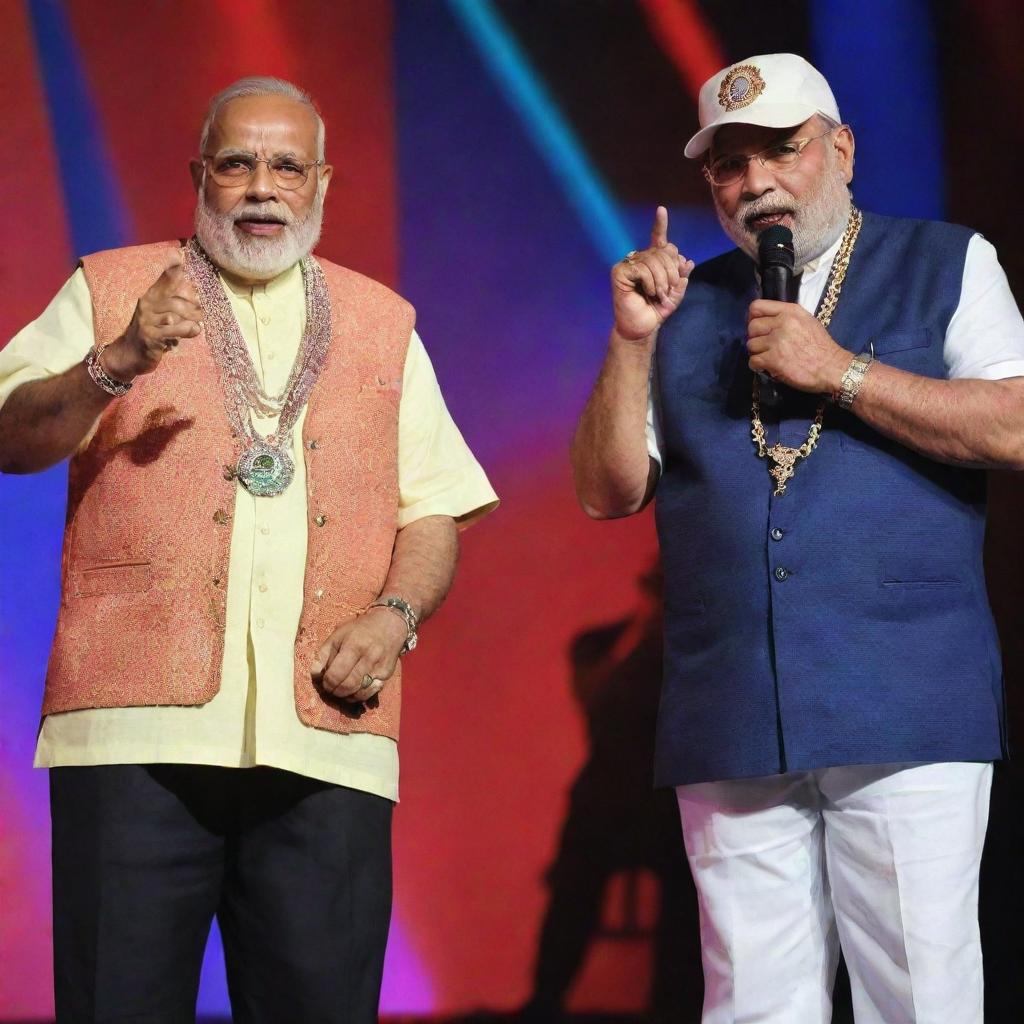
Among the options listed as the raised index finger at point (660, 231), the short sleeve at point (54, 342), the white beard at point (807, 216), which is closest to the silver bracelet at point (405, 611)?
the short sleeve at point (54, 342)

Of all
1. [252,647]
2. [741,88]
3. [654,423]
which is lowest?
[252,647]

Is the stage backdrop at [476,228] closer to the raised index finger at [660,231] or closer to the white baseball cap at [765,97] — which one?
the white baseball cap at [765,97]

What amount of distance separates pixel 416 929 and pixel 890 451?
1.63m

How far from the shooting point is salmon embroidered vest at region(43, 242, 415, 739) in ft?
6.97

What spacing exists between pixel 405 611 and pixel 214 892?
487mm

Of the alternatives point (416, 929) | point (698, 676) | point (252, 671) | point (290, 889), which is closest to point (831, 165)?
point (698, 676)

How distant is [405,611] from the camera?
2244 millimetres

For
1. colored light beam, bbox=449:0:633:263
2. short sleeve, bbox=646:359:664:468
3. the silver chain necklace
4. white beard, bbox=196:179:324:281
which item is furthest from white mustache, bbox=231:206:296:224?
colored light beam, bbox=449:0:633:263

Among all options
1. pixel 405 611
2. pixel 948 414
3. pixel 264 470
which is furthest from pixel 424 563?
pixel 948 414

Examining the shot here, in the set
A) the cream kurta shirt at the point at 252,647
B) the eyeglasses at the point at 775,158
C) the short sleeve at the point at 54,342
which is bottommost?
the cream kurta shirt at the point at 252,647

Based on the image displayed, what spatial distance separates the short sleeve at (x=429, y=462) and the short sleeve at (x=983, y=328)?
30.4 inches

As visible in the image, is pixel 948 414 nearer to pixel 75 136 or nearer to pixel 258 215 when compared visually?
pixel 258 215

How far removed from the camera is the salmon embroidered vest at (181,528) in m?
2.12

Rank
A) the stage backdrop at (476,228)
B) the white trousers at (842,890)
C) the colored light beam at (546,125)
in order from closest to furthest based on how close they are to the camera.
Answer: the white trousers at (842,890), the stage backdrop at (476,228), the colored light beam at (546,125)
